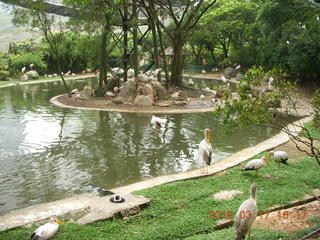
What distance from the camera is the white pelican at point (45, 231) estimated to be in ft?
17.5

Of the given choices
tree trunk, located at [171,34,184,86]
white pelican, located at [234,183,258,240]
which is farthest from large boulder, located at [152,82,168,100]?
white pelican, located at [234,183,258,240]

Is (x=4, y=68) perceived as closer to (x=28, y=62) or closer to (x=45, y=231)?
(x=28, y=62)

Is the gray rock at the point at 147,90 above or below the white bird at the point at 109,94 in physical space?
above

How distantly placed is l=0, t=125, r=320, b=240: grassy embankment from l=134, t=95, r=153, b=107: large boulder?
10305 mm

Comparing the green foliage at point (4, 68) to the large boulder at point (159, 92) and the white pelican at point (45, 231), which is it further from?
the white pelican at point (45, 231)

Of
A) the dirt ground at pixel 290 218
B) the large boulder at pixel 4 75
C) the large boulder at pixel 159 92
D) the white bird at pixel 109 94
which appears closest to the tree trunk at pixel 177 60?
the large boulder at pixel 159 92

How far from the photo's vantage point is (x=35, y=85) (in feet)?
95.4

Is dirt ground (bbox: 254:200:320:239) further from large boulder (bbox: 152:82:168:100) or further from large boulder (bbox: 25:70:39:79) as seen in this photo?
large boulder (bbox: 25:70:39:79)

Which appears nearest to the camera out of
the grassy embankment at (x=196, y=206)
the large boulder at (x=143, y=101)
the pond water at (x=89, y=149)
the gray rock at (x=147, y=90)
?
the grassy embankment at (x=196, y=206)

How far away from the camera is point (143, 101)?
18703 millimetres

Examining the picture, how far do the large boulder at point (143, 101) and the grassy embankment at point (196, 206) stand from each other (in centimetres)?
1030

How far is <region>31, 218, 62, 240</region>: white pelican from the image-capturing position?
5336mm

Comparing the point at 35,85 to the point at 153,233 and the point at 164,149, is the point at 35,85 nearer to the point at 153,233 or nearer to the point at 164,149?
the point at 164,149

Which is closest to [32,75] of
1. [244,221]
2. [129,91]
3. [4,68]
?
[4,68]
